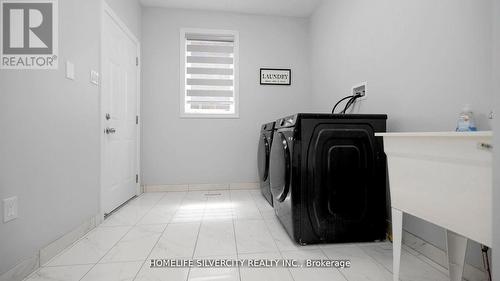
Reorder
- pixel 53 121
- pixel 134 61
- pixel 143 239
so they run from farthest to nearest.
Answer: pixel 134 61, pixel 143 239, pixel 53 121

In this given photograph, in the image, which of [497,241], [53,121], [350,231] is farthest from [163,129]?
[497,241]

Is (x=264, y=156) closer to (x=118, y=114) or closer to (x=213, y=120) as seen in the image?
(x=213, y=120)

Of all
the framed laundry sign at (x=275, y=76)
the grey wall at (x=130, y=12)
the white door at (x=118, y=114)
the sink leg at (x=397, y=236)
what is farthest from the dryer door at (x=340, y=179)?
the grey wall at (x=130, y=12)

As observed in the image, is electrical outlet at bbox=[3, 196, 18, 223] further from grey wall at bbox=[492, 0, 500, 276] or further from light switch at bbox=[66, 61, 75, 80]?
grey wall at bbox=[492, 0, 500, 276]

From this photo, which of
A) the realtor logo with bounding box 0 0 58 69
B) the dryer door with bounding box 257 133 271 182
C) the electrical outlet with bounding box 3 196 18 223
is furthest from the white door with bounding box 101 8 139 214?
the dryer door with bounding box 257 133 271 182

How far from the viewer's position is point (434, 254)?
1353 millimetres

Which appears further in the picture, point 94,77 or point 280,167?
point 94,77

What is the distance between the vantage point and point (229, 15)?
129 inches

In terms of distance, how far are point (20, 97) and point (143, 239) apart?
→ 3.82 ft

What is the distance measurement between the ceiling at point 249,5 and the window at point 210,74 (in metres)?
0.31

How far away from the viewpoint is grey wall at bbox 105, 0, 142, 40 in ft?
7.82

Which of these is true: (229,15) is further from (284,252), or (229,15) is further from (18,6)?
(284,252)

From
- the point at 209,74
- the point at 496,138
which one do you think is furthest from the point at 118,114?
the point at 496,138

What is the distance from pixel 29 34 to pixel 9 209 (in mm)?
1042
